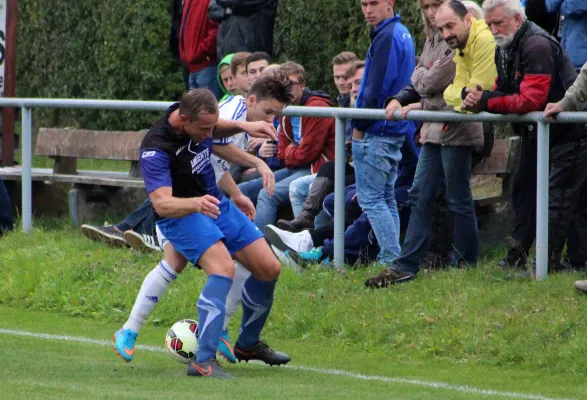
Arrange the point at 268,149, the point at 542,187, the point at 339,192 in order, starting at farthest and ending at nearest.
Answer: the point at 268,149, the point at 339,192, the point at 542,187

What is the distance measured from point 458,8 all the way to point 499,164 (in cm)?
186

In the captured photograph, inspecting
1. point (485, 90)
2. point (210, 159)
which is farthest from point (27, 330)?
point (485, 90)

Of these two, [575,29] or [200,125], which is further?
[575,29]

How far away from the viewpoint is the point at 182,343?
27.3ft

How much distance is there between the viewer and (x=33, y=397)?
23.7 ft

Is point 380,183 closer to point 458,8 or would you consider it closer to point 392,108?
point 392,108

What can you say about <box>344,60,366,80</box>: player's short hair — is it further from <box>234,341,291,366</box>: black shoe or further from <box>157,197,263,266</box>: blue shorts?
<box>234,341,291,366</box>: black shoe

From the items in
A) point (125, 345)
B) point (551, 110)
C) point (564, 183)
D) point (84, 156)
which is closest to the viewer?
point (125, 345)

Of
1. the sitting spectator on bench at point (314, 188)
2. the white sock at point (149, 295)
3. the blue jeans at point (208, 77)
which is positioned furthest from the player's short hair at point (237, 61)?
the white sock at point (149, 295)

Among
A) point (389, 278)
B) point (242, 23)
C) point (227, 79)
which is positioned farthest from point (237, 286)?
point (242, 23)

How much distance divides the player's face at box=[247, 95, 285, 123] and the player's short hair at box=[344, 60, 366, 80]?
9.57 ft

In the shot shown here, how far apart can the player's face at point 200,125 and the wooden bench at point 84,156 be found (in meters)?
5.16

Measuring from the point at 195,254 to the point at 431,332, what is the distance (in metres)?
1.96

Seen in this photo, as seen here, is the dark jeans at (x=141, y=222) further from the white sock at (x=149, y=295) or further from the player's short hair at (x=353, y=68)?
the white sock at (x=149, y=295)
